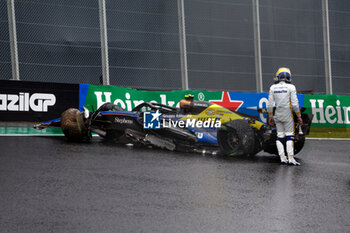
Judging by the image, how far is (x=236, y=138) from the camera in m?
9.53

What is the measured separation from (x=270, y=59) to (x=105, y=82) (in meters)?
6.53

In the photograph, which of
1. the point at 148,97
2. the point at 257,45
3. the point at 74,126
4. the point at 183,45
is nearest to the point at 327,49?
the point at 257,45

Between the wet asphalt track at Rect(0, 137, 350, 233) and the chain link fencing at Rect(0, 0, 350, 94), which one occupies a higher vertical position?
the chain link fencing at Rect(0, 0, 350, 94)

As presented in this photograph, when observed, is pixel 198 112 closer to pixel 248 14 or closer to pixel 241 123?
pixel 241 123

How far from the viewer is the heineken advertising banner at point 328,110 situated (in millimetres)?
Answer: 17203

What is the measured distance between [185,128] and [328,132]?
28.4 feet

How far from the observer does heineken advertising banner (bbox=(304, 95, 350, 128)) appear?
17.2 metres

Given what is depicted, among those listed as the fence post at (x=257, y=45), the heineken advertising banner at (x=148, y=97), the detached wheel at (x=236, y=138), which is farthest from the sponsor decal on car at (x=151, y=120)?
the fence post at (x=257, y=45)

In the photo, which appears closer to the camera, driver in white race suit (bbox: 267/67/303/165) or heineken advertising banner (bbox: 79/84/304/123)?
driver in white race suit (bbox: 267/67/303/165)

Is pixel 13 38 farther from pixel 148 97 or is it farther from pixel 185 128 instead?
pixel 185 128

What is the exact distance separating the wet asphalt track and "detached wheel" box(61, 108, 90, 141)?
1.70 meters

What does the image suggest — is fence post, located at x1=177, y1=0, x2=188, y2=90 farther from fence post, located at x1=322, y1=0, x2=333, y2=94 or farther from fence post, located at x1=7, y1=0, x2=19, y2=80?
fence post, located at x1=322, y1=0, x2=333, y2=94

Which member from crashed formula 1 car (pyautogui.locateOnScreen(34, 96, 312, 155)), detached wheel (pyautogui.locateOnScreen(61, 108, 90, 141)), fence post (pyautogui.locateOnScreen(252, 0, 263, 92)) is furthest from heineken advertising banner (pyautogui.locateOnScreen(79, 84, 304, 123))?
crashed formula 1 car (pyautogui.locateOnScreen(34, 96, 312, 155))

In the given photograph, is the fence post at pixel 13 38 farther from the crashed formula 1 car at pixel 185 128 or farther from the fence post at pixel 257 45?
the fence post at pixel 257 45
